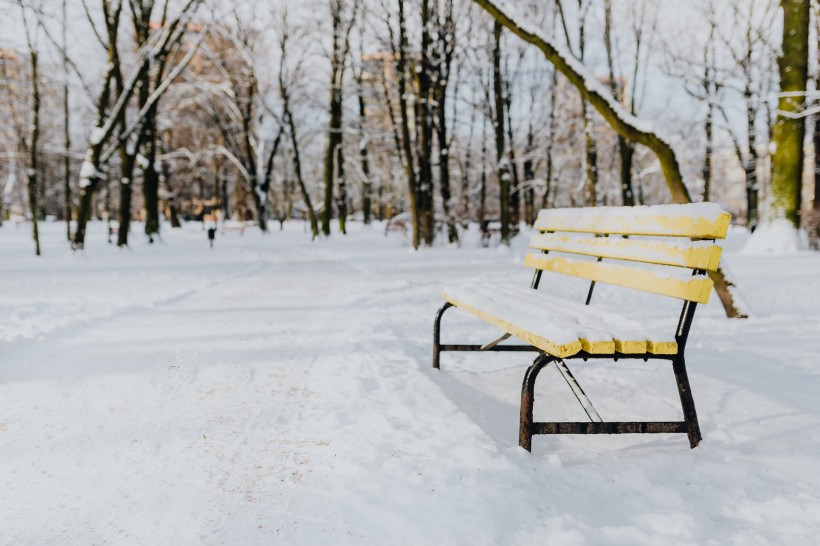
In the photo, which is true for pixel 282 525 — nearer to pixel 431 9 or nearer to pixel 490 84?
pixel 431 9

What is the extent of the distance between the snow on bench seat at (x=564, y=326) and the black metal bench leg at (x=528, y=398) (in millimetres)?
65

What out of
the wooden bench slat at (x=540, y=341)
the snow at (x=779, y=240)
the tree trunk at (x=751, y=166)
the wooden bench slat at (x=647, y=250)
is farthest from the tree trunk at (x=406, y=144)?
the tree trunk at (x=751, y=166)

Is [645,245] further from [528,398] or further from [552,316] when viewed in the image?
[528,398]

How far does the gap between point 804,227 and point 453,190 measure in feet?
88.2

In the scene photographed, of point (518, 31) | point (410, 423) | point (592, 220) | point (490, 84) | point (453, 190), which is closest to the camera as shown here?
point (410, 423)

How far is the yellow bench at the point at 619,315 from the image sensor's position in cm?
259

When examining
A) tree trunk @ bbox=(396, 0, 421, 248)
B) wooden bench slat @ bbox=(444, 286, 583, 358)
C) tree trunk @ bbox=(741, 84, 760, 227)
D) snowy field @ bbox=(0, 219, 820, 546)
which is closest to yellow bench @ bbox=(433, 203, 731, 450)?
wooden bench slat @ bbox=(444, 286, 583, 358)

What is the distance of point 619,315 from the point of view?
3.05 m

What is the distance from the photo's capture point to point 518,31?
6.16m

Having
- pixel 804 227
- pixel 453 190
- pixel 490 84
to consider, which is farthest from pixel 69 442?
pixel 453 190

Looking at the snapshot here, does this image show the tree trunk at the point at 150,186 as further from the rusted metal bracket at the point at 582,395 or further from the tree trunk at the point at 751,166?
the tree trunk at the point at 751,166

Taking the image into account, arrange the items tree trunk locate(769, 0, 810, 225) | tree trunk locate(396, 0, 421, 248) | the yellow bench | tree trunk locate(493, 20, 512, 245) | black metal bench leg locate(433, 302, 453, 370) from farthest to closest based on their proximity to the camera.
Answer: tree trunk locate(493, 20, 512, 245), tree trunk locate(396, 0, 421, 248), tree trunk locate(769, 0, 810, 225), black metal bench leg locate(433, 302, 453, 370), the yellow bench

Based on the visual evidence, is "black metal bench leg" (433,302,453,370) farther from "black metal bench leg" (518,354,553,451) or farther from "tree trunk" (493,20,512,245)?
"tree trunk" (493,20,512,245)

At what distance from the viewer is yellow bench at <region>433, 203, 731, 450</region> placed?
2.59m
